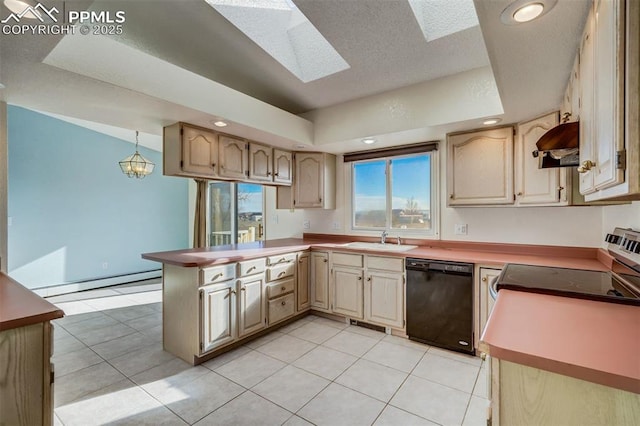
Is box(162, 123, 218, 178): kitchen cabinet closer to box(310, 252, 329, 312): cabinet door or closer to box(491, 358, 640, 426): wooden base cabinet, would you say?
box(310, 252, 329, 312): cabinet door

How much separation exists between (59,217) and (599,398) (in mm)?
6338

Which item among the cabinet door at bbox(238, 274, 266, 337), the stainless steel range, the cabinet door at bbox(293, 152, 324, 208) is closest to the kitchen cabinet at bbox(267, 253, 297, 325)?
the cabinet door at bbox(238, 274, 266, 337)

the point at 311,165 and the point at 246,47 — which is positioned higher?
the point at 246,47

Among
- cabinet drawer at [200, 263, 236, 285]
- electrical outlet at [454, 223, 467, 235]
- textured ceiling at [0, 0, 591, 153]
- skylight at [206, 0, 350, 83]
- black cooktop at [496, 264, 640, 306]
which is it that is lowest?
cabinet drawer at [200, 263, 236, 285]

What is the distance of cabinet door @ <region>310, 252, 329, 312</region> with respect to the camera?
338 cm

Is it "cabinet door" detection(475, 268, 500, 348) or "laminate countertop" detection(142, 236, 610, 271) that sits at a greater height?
"laminate countertop" detection(142, 236, 610, 271)

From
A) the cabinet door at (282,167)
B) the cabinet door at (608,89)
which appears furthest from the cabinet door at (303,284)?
the cabinet door at (608,89)

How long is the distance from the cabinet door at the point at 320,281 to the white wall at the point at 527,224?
139cm

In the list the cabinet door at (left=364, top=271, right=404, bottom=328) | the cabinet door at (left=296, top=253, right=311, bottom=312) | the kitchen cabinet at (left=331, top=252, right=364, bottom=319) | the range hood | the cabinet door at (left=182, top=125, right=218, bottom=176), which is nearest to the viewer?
the range hood

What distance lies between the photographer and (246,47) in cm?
222

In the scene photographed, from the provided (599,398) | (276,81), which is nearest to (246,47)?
(276,81)

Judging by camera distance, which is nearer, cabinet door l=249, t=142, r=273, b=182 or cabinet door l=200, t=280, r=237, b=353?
cabinet door l=200, t=280, r=237, b=353

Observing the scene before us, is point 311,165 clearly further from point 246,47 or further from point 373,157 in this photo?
point 246,47

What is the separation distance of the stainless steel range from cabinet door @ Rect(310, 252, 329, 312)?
1926mm
